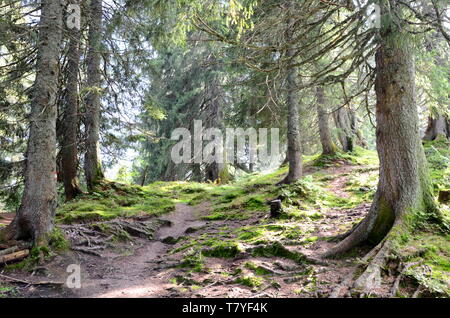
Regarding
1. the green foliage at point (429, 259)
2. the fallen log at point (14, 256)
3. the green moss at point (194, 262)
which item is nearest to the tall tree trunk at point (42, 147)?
the fallen log at point (14, 256)

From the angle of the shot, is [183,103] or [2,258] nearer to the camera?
[2,258]

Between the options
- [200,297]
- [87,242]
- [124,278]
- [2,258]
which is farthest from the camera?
[87,242]

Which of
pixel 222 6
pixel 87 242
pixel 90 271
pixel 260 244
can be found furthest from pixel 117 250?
pixel 222 6

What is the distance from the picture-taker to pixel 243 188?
12.2 m

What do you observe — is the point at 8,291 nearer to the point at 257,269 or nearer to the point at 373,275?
the point at 257,269

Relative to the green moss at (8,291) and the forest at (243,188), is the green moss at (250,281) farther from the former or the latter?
the green moss at (8,291)

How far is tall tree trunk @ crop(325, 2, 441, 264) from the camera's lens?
16.3 feet

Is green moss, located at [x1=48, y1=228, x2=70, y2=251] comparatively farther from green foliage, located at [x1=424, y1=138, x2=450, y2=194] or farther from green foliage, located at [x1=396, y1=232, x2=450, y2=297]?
green foliage, located at [x1=424, y1=138, x2=450, y2=194]

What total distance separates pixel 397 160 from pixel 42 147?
625 centimetres

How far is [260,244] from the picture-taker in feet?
19.2

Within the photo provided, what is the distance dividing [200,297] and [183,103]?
15707 millimetres

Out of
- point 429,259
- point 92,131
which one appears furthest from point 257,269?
point 92,131
